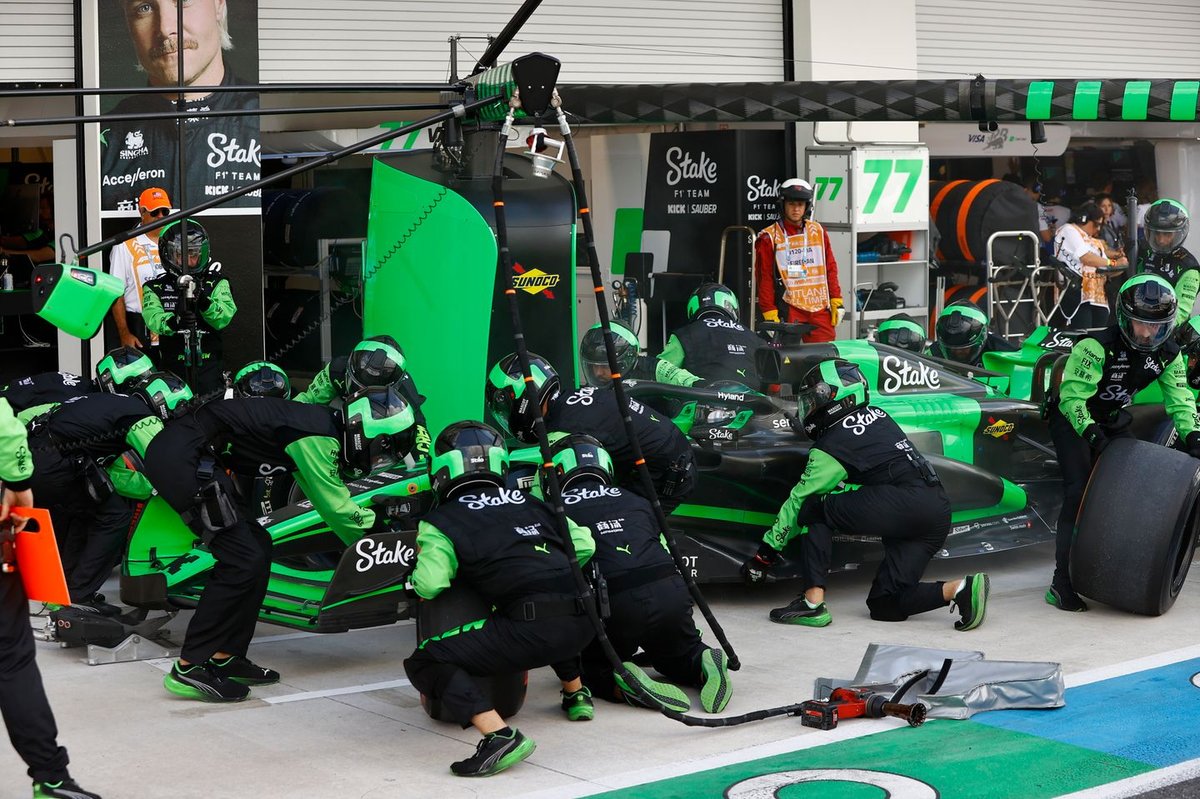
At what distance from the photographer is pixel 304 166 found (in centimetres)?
592

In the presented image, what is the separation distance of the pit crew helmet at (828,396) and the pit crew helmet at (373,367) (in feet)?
7.07

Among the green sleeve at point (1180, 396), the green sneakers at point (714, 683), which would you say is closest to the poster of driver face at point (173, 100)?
the green sneakers at point (714, 683)

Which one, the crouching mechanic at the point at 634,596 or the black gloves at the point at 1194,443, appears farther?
the black gloves at the point at 1194,443

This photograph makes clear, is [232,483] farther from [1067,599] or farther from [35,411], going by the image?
[1067,599]

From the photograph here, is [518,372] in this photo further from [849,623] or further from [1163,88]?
[1163,88]

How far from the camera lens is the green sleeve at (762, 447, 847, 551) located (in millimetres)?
8086

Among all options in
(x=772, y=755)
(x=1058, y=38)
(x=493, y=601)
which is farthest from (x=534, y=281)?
(x=1058, y=38)

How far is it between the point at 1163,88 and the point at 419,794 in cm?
575

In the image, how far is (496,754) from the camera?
227 inches

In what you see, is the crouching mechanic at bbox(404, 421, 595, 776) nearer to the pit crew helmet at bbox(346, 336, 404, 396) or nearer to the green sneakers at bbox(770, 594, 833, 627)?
the pit crew helmet at bbox(346, 336, 404, 396)

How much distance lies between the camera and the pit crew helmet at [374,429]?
7117 millimetres

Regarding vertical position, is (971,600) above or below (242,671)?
above

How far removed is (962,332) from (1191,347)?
185 centimetres

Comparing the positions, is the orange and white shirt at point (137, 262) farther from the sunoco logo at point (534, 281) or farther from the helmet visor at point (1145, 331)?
the helmet visor at point (1145, 331)
